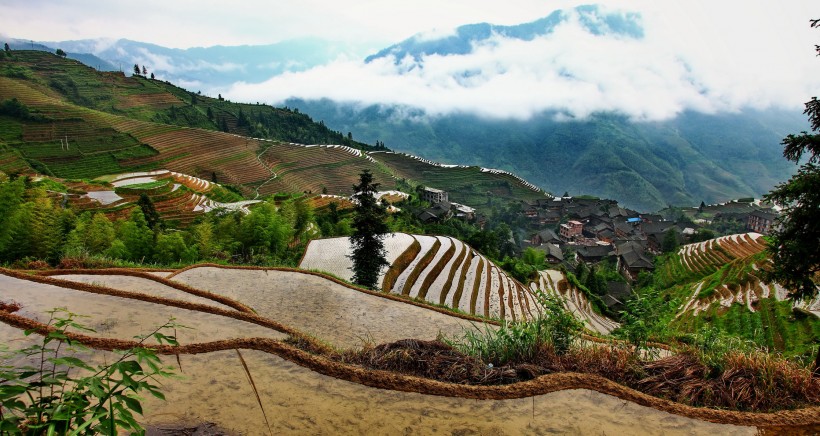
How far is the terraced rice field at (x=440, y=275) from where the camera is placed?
24688 millimetres

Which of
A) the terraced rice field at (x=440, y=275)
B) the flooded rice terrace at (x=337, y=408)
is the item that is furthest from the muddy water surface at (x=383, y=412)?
the terraced rice field at (x=440, y=275)

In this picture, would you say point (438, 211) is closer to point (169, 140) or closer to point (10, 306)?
point (169, 140)

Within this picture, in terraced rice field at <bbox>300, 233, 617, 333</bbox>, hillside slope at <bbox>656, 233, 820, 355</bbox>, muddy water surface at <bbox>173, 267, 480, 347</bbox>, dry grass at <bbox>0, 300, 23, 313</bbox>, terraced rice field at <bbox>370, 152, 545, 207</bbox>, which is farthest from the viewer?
terraced rice field at <bbox>370, 152, 545, 207</bbox>

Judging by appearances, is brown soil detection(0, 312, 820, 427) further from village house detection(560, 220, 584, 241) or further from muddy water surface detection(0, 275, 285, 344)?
village house detection(560, 220, 584, 241)

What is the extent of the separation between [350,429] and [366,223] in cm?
1607

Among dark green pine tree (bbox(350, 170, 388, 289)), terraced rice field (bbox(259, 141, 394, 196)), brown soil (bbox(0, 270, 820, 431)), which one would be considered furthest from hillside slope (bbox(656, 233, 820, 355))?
terraced rice field (bbox(259, 141, 394, 196))

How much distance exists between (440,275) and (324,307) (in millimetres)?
15937

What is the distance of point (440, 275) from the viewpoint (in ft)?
91.4

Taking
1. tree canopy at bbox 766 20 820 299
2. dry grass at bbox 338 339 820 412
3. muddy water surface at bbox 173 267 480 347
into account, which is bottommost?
muddy water surface at bbox 173 267 480 347

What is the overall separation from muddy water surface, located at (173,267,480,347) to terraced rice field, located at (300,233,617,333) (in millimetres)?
8893

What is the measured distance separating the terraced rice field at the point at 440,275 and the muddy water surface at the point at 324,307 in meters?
8.89

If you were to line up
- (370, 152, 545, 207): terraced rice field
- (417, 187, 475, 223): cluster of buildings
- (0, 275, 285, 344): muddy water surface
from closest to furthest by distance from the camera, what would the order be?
(0, 275, 285, 344): muddy water surface < (417, 187, 475, 223): cluster of buildings < (370, 152, 545, 207): terraced rice field

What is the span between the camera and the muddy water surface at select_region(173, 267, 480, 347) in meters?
11.3

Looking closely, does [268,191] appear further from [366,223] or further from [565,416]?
[565,416]
